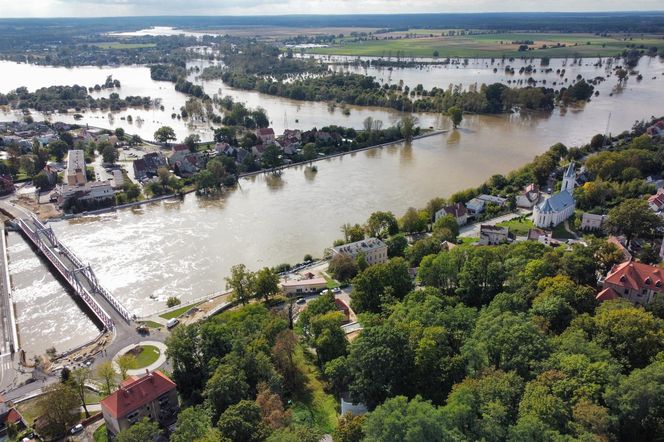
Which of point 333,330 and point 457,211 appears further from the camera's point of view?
point 457,211

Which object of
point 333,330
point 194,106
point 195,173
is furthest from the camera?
point 194,106

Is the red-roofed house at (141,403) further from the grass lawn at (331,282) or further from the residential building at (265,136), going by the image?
the residential building at (265,136)

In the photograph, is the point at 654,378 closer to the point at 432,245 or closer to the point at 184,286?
the point at 432,245

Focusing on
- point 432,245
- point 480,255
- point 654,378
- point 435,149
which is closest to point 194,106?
point 435,149

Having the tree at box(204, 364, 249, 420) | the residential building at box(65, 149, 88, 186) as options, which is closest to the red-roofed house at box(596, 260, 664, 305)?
the tree at box(204, 364, 249, 420)

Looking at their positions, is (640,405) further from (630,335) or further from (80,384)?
(80,384)

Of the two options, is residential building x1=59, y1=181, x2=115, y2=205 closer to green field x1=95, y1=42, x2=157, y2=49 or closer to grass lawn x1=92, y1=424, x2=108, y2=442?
grass lawn x1=92, y1=424, x2=108, y2=442

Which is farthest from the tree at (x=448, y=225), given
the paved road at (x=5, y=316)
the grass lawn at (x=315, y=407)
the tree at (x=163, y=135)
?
the tree at (x=163, y=135)
